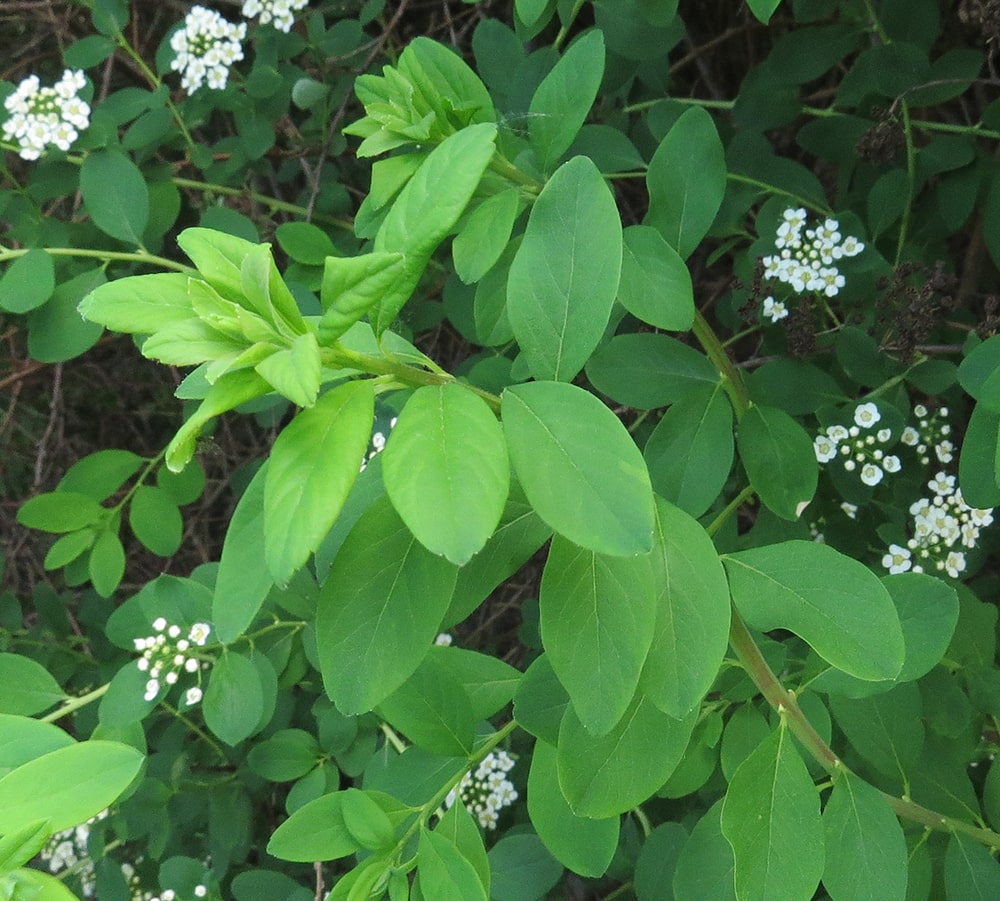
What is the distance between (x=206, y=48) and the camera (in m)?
1.86

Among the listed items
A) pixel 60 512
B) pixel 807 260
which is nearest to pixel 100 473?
pixel 60 512

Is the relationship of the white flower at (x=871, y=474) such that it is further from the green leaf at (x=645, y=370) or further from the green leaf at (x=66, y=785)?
the green leaf at (x=66, y=785)

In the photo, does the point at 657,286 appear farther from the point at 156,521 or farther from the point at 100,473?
the point at 100,473

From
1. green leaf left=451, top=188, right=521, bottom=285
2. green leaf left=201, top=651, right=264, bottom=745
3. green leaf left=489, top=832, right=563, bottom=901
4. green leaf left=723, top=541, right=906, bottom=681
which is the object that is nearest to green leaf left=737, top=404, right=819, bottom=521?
green leaf left=723, top=541, right=906, bottom=681

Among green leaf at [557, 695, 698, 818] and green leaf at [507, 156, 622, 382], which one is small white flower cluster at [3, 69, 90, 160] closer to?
green leaf at [507, 156, 622, 382]

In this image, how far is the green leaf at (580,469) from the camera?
655mm

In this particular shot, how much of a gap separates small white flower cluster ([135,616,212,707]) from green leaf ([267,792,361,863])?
0.47 meters

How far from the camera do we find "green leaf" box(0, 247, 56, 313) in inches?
62.1

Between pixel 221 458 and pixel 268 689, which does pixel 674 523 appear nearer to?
pixel 268 689

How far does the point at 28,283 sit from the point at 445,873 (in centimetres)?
121

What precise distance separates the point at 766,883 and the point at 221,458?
5.66 ft

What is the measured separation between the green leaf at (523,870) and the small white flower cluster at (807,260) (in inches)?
33.8

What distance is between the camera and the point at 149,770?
1799mm

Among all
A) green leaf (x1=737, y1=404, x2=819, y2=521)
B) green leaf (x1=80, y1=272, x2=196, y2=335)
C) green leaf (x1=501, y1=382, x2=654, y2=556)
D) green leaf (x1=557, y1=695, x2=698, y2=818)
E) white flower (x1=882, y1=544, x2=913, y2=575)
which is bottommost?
white flower (x1=882, y1=544, x2=913, y2=575)
